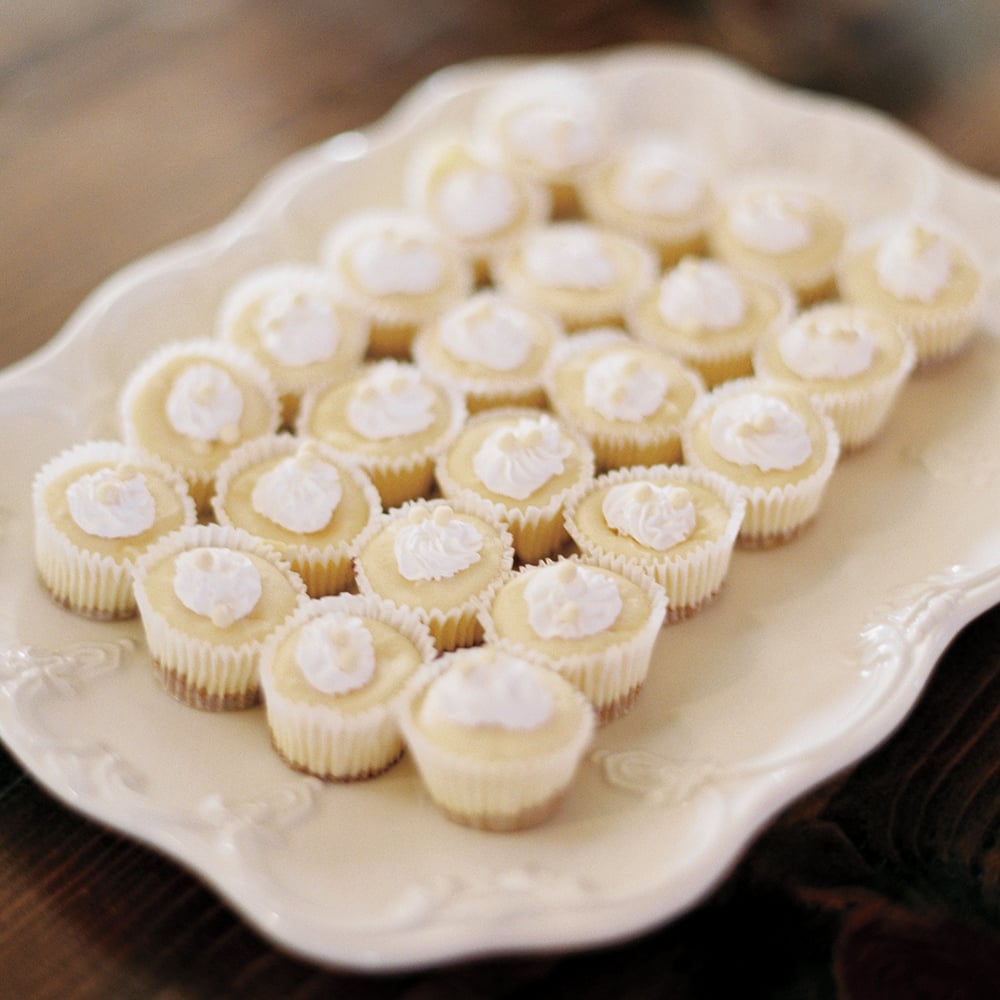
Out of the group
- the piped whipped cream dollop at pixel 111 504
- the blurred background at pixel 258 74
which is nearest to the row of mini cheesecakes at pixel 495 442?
the piped whipped cream dollop at pixel 111 504

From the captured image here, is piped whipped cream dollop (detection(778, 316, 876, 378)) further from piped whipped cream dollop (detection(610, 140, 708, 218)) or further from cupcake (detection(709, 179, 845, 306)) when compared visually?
piped whipped cream dollop (detection(610, 140, 708, 218))

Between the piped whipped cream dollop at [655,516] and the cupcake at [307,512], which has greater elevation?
the cupcake at [307,512]

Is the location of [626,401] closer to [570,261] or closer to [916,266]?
[570,261]

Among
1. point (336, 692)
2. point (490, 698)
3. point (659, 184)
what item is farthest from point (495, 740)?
point (659, 184)

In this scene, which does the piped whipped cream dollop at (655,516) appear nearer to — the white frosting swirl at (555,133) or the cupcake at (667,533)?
the cupcake at (667,533)

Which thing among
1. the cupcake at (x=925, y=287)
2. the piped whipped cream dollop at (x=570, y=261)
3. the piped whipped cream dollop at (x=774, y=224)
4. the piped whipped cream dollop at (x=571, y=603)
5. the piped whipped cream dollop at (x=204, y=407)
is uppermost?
the piped whipped cream dollop at (x=204, y=407)

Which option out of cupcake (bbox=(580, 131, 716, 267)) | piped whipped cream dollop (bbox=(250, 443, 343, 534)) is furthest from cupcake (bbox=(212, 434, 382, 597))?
cupcake (bbox=(580, 131, 716, 267))
